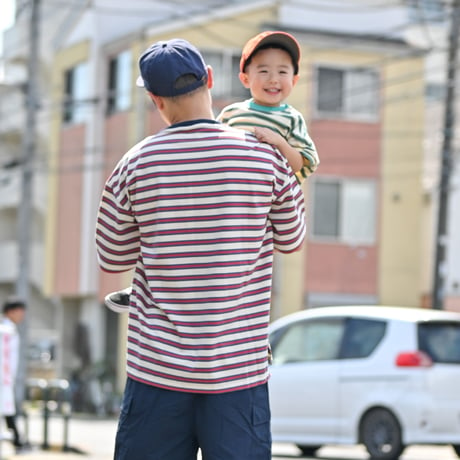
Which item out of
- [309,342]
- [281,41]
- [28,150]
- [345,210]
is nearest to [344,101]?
[345,210]

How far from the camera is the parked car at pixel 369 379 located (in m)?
13.4

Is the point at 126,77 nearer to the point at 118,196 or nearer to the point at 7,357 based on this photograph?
the point at 7,357

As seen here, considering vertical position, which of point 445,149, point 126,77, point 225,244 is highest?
point 126,77

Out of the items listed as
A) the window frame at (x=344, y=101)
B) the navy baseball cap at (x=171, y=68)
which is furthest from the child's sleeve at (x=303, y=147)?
the window frame at (x=344, y=101)

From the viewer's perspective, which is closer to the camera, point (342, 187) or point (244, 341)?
point (244, 341)

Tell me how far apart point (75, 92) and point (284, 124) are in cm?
3568

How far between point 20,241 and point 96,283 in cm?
796

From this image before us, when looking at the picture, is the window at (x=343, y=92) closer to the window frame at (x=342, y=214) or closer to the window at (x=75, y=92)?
the window frame at (x=342, y=214)

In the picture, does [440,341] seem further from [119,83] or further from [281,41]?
[119,83]

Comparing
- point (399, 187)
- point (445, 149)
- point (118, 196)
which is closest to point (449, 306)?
point (399, 187)

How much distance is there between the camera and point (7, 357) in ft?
44.7

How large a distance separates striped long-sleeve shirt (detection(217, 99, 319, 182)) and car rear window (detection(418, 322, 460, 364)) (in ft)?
31.5

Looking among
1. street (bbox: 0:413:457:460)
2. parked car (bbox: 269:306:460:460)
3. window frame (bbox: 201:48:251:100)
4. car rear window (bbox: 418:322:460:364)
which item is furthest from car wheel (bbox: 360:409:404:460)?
window frame (bbox: 201:48:251:100)

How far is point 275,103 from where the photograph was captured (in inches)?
171
